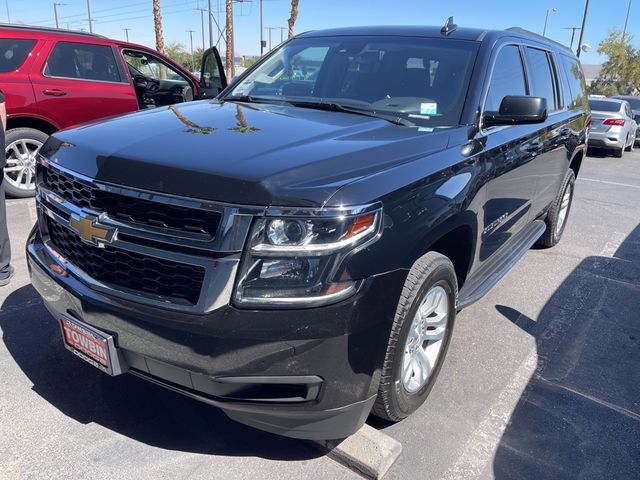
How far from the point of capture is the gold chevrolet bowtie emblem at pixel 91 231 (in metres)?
2.21

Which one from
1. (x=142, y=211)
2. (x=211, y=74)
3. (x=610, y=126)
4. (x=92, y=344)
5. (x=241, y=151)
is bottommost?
(x=610, y=126)

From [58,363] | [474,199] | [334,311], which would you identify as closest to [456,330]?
[474,199]

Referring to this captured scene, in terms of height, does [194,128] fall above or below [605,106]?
above

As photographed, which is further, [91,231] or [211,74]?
[211,74]

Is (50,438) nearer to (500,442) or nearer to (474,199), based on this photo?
(500,442)

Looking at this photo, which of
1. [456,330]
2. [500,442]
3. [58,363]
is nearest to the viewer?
[500,442]

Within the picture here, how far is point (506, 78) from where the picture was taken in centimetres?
367

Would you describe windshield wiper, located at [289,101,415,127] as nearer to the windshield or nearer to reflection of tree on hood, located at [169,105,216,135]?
the windshield

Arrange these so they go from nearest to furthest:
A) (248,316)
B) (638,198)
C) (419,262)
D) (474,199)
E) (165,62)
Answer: (248,316) → (419,262) → (474,199) → (165,62) → (638,198)

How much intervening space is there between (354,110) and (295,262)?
1.55 m

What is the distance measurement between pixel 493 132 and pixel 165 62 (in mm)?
5901

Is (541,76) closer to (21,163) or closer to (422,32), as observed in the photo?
(422,32)

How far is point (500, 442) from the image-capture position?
8.98 ft

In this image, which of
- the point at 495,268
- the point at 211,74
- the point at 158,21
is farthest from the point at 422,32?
the point at 158,21
